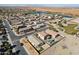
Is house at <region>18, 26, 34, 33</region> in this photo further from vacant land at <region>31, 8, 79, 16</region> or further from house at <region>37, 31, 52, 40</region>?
vacant land at <region>31, 8, 79, 16</region>

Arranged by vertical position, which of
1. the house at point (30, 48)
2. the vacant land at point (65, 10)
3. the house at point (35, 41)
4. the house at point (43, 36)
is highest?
the vacant land at point (65, 10)

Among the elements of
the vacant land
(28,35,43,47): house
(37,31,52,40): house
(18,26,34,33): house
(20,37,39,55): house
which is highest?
the vacant land

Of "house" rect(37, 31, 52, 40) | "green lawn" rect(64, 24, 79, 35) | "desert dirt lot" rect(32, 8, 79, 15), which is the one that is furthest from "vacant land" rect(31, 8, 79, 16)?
"house" rect(37, 31, 52, 40)

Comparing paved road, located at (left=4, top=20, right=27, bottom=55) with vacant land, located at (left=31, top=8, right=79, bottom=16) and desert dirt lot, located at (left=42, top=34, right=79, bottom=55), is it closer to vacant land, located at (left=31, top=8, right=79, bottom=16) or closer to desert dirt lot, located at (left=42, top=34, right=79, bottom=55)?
desert dirt lot, located at (left=42, top=34, right=79, bottom=55)

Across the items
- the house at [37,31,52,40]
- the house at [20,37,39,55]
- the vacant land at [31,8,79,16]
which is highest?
the vacant land at [31,8,79,16]

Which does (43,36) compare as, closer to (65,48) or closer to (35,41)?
(35,41)

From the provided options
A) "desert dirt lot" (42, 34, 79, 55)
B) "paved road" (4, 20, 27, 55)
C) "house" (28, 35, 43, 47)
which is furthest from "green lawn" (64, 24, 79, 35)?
"paved road" (4, 20, 27, 55)

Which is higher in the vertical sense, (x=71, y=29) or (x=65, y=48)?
(x=71, y=29)

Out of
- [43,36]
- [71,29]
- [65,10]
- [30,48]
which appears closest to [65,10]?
[65,10]

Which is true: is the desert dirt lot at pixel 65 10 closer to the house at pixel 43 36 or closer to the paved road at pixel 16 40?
the house at pixel 43 36

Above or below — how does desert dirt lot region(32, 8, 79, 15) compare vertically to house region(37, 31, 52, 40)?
above

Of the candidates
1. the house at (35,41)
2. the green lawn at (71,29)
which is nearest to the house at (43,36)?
the house at (35,41)
